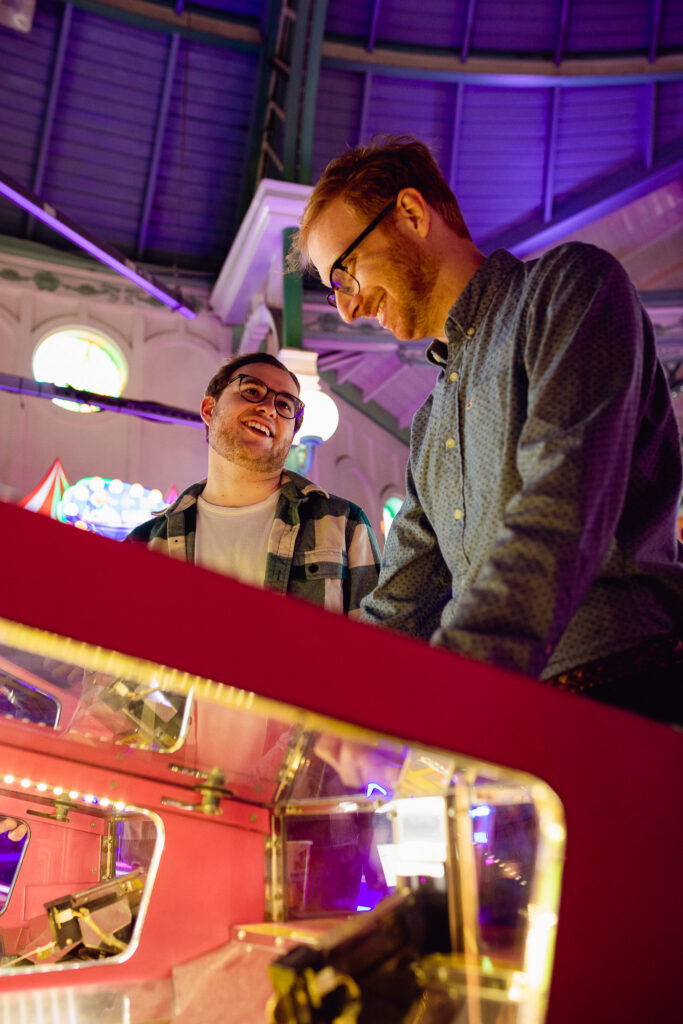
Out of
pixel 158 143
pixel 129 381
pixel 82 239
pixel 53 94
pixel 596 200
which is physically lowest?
pixel 129 381

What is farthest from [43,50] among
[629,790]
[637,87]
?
[629,790]

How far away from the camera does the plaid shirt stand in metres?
2.01

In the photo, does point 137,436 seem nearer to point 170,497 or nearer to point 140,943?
point 170,497

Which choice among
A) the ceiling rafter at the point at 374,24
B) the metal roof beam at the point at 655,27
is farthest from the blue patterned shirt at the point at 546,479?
the metal roof beam at the point at 655,27

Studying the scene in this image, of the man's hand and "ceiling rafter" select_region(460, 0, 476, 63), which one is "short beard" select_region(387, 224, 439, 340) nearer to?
the man's hand

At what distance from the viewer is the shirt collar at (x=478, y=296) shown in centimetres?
131

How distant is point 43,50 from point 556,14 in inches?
183

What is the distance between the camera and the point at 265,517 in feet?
6.94

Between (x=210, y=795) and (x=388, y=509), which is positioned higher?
(x=388, y=509)

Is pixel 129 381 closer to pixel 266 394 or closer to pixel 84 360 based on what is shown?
pixel 84 360

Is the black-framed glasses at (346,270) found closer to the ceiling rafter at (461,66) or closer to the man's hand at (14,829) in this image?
the man's hand at (14,829)

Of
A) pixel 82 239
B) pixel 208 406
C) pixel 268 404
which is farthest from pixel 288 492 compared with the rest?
pixel 82 239

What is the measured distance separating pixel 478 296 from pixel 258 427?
946 mm

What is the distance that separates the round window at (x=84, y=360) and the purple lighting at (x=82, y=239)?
1.84m
